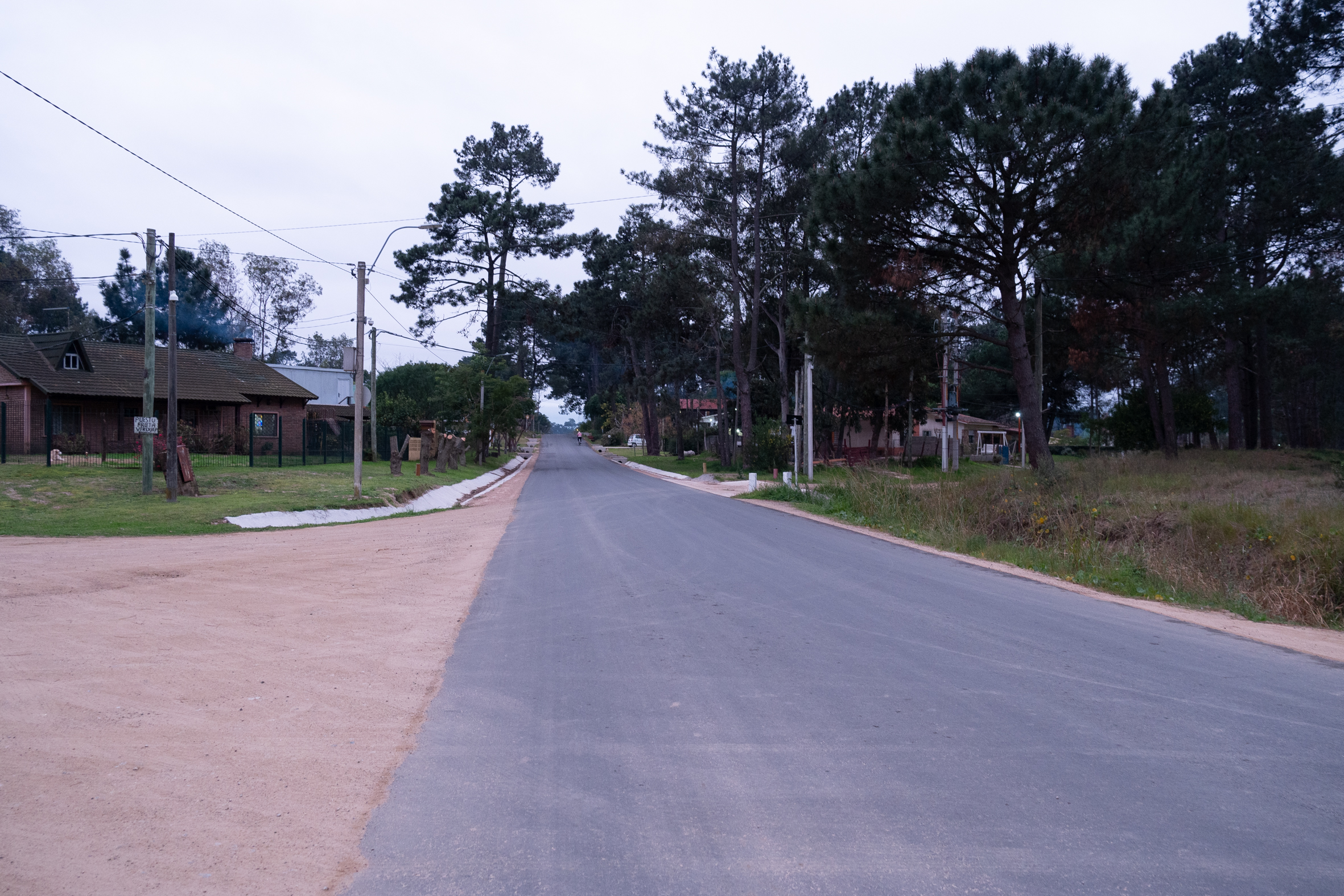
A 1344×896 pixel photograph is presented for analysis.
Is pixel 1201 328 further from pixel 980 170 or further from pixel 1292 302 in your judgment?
pixel 980 170

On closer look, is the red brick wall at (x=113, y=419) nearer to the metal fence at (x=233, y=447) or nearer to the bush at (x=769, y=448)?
the metal fence at (x=233, y=447)

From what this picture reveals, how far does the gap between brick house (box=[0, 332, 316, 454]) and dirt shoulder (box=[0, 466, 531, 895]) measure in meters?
22.6

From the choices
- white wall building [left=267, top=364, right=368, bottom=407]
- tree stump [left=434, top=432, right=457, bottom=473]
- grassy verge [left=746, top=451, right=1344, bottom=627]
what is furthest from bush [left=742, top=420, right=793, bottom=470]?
white wall building [left=267, top=364, right=368, bottom=407]

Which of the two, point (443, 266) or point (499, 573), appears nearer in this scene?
point (499, 573)

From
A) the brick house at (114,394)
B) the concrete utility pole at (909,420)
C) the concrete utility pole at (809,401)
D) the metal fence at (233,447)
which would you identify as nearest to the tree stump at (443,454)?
the metal fence at (233,447)

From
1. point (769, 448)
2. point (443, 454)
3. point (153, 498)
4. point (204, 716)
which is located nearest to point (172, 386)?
point (153, 498)

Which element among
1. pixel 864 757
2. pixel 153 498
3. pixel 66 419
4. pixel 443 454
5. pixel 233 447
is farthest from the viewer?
pixel 233 447

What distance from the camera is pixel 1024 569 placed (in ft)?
43.3

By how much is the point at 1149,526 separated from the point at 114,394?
36452mm

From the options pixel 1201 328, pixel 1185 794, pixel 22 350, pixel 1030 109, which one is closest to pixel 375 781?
pixel 1185 794

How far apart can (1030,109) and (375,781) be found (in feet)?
68.2

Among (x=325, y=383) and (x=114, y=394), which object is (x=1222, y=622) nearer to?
(x=114, y=394)

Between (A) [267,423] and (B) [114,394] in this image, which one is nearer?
(B) [114,394]

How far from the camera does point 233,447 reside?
129 ft
